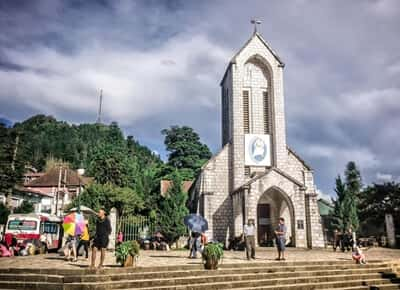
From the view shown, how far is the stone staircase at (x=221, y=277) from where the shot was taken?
956 cm

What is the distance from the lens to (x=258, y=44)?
31.6 m

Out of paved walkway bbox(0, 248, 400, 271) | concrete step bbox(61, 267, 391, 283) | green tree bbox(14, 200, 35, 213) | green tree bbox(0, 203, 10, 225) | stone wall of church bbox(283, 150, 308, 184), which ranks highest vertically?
stone wall of church bbox(283, 150, 308, 184)

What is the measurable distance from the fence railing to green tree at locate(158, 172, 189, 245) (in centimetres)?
114

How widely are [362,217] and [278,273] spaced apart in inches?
1267

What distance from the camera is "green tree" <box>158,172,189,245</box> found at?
25.7 metres

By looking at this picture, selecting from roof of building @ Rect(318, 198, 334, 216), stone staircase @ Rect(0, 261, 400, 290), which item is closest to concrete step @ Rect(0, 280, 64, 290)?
stone staircase @ Rect(0, 261, 400, 290)

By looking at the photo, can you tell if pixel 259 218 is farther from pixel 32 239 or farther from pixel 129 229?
pixel 32 239

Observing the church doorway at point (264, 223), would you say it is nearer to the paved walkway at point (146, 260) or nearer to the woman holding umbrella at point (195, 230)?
the paved walkway at point (146, 260)

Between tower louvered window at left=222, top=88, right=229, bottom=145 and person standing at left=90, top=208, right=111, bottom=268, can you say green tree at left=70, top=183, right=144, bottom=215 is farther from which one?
person standing at left=90, top=208, right=111, bottom=268

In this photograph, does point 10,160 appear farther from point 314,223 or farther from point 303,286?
point 303,286

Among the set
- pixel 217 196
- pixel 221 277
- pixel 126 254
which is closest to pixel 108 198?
pixel 217 196

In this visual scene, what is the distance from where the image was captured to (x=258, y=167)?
2908cm

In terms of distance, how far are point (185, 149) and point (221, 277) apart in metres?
46.4

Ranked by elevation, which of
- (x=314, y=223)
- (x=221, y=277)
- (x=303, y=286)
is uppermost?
(x=314, y=223)
